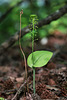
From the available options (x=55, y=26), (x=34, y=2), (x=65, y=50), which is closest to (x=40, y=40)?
(x=55, y=26)

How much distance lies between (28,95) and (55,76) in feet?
A: 1.79

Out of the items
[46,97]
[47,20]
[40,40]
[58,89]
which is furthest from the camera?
[40,40]

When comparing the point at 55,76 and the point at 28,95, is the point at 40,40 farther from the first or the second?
the point at 28,95

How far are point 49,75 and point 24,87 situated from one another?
0.49 metres

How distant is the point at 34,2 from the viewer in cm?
585

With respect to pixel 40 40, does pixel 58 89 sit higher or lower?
lower

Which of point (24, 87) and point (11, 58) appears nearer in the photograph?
point (24, 87)

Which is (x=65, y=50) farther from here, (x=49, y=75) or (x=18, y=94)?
(x=18, y=94)

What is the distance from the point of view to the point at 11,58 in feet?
11.5

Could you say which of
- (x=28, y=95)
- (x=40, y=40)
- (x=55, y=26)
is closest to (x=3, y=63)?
(x=28, y=95)

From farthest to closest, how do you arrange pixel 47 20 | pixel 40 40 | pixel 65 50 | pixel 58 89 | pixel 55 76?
pixel 40 40 → pixel 65 50 → pixel 47 20 → pixel 55 76 → pixel 58 89

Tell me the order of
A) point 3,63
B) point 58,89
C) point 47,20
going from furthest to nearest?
point 3,63 → point 47,20 → point 58,89

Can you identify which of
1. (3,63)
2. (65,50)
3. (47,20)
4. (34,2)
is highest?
(34,2)

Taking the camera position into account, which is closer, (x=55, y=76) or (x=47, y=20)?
(x=55, y=76)
